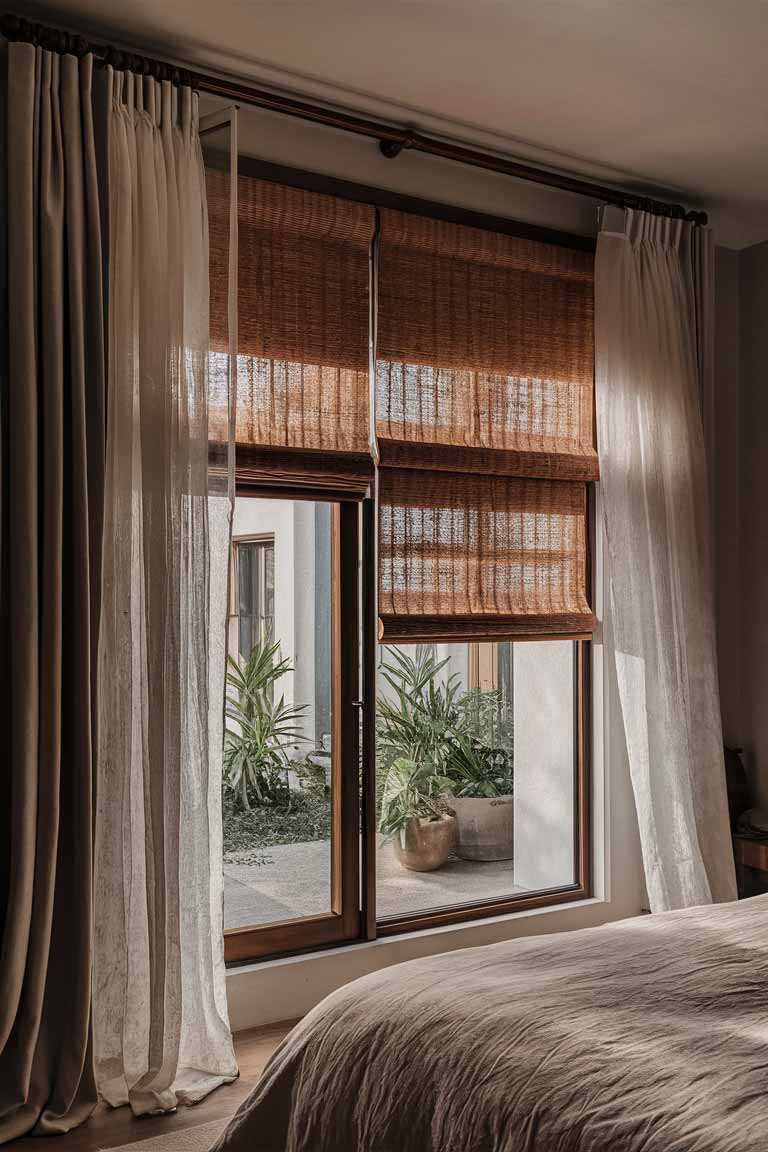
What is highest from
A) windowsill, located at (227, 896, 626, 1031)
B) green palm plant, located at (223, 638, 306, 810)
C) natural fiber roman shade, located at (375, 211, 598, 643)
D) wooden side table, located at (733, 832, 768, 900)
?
natural fiber roman shade, located at (375, 211, 598, 643)

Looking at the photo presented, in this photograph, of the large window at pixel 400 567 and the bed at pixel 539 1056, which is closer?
the bed at pixel 539 1056

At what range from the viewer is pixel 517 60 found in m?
3.00

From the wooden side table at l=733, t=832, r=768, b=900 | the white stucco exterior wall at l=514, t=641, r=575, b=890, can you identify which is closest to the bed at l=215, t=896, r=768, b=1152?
the white stucco exterior wall at l=514, t=641, r=575, b=890

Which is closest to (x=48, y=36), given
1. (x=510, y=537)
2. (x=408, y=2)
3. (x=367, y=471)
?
(x=408, y=2)

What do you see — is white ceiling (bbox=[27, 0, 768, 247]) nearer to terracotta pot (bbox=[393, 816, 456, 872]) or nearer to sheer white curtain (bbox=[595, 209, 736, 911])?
sheer white curtain (bbox=[595, 209, 736, 911])

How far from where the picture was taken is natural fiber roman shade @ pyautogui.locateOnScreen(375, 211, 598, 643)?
3506 millimetres

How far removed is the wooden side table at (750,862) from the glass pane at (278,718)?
1647 mm

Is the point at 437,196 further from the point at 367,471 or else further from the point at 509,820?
the point at 509,820

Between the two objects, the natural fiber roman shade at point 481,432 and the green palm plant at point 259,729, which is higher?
the natural fiber roman shade at point 481,432

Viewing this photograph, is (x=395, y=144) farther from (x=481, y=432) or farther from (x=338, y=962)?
(x=338, y=962)

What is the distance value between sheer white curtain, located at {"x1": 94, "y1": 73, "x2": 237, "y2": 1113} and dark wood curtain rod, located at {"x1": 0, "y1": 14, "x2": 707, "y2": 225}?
0.06 metres

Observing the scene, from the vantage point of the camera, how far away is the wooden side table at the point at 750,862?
4020 millimetres

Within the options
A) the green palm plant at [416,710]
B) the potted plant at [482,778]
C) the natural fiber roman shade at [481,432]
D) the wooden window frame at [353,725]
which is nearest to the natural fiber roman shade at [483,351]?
the natural fiber roman shade at [481,432]

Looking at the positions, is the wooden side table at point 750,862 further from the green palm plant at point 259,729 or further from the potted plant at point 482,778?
the green palm plant at point 259,729
